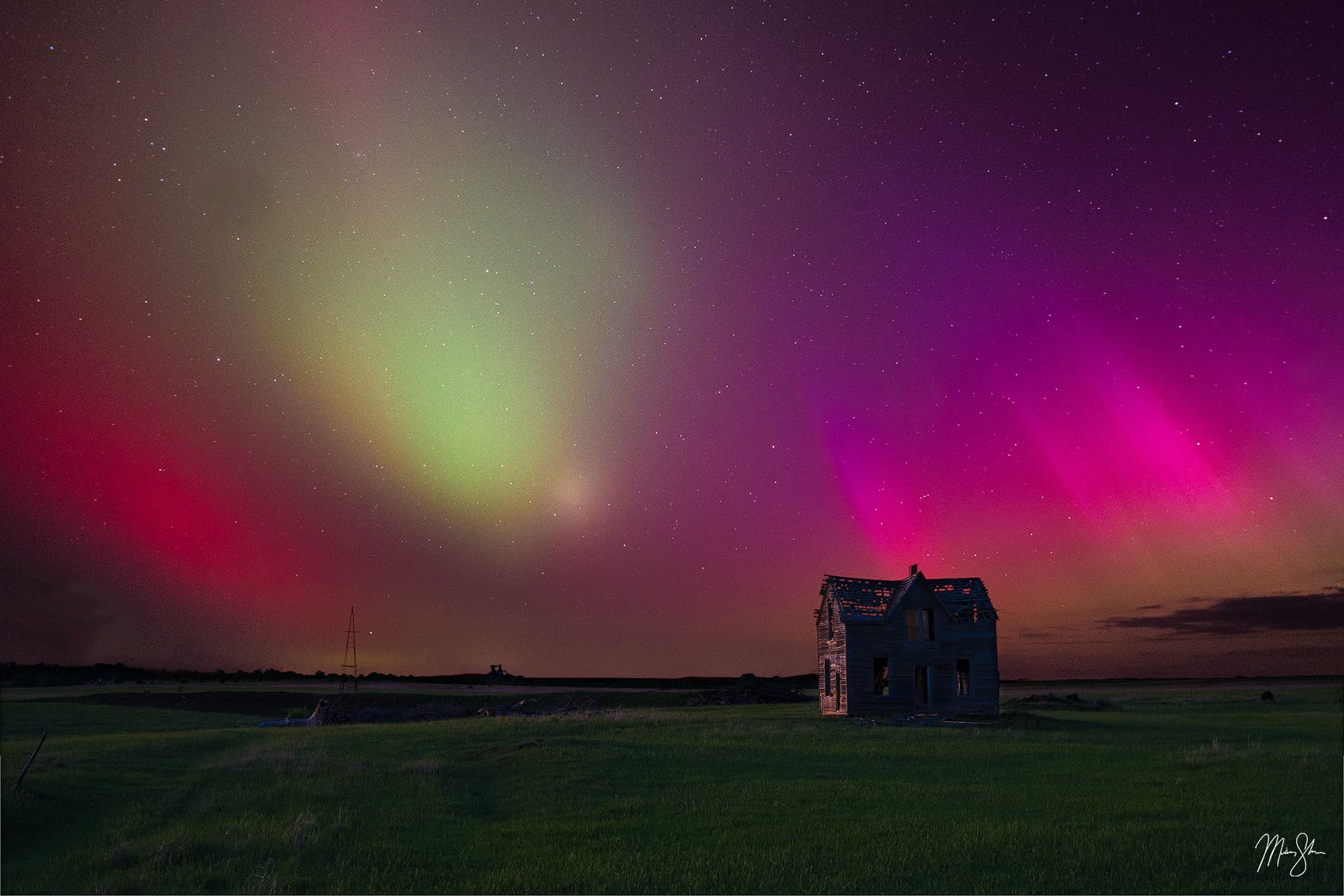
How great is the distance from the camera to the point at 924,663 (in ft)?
172

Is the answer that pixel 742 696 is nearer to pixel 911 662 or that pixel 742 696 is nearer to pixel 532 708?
pixel 532 708

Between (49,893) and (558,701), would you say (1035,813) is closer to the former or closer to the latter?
(49,893)

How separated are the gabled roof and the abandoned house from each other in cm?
5

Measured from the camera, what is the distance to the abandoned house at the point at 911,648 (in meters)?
51.2

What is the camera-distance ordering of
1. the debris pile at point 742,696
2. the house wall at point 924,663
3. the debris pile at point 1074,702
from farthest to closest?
1. the debris pile at point 742,696
2. the debris pile at point 1074,702
3. the house wall at point 924,663

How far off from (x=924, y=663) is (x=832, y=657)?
5281 mm

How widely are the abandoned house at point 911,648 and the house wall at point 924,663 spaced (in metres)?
0.04

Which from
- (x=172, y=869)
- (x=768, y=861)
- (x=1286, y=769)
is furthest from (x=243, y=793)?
(x=1286, y=769)

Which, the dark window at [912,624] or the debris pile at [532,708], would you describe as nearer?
the dark window at [912,624]
